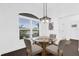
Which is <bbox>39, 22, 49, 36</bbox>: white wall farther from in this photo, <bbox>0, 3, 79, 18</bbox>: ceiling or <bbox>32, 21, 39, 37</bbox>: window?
<bbox>0, 3, 79, 18</bbox>: ceiling

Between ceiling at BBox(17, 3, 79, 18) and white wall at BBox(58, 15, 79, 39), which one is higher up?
ceiling at BBox(17, 3, 79, 18)

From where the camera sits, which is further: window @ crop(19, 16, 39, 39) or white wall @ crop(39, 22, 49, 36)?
white wall @ crop(39, 22, 49, 36)

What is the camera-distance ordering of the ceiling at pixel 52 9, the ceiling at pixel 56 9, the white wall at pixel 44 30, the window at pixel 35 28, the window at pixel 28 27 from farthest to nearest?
the white wall at pixel 44 30, the window at pixel 35 28, the ceiling at pixel 56 9, the window at pixel 28 27, the ceiling at pixel 52 9

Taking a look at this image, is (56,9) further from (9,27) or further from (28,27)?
(9,27)

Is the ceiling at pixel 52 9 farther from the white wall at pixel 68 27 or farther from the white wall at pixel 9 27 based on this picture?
the white wall at pixel 68 27

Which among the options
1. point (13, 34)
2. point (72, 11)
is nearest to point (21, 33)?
point (13, 34)

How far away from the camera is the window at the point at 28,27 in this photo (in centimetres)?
525

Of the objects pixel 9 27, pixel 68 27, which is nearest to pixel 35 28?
pixel 68 27

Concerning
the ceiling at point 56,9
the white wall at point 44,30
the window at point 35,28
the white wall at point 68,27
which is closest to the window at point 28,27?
the window at point 35,28

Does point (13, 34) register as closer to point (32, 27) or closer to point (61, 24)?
point (32, 27)

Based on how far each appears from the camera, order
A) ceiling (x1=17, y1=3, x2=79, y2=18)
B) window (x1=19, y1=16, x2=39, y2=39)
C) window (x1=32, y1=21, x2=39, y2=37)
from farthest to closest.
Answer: window (x1=32, y1=21, x2=39, y2=37) → ceiling (x1=17, y1=3, x2=79, y2=18) → window (x1=19, y1=16, x2=39, y2=39)

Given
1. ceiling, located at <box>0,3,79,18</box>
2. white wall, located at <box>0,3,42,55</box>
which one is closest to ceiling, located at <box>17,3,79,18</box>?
ceiling, located at <box>0,3,79,18</box>

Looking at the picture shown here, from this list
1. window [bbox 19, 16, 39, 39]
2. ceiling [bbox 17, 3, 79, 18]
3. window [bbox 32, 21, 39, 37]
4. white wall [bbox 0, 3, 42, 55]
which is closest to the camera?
white wall [bbox 0, 3, 42, 55]

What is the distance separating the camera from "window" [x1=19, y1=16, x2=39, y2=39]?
207 inches
